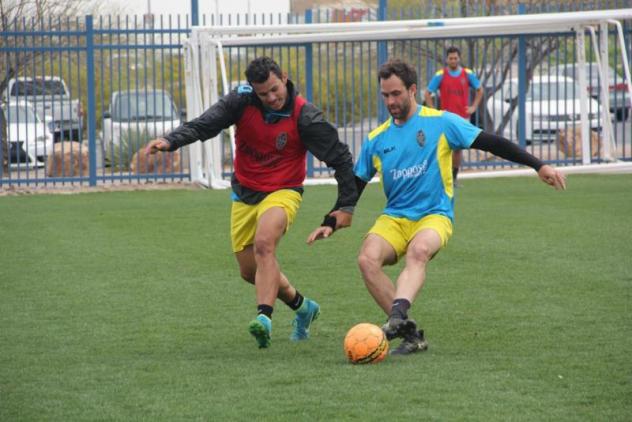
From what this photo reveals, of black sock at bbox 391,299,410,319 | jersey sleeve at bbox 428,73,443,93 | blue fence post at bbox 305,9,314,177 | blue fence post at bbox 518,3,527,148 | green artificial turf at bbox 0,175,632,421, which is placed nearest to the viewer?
green artificial turf at bbox 0,175,632,421

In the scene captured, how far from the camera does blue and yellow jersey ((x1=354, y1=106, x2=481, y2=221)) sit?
281 inches

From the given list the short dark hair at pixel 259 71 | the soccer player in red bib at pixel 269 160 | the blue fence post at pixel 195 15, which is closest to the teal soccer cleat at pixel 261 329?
the soccer player in red bib at pixel 269 160

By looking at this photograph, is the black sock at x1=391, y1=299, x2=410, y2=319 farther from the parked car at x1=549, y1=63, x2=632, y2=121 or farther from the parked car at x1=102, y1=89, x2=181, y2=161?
the parked car at x1=102, y1=89, x2=181, y2=161

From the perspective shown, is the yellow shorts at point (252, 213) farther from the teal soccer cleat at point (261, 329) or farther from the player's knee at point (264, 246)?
the teal soccer cleat at point (261, 329)

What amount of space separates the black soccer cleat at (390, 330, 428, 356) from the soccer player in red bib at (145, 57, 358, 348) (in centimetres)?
79

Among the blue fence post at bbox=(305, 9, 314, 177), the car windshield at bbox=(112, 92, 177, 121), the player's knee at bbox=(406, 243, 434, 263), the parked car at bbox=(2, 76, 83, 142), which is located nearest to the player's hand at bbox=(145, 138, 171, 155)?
the player's knee at bbox=(406, 243, 434, 263)

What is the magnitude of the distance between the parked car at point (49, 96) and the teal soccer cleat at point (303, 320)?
1226 cm

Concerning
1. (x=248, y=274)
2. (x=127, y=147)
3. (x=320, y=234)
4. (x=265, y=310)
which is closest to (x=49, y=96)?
(x=127, y=147)

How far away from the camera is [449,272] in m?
10.2

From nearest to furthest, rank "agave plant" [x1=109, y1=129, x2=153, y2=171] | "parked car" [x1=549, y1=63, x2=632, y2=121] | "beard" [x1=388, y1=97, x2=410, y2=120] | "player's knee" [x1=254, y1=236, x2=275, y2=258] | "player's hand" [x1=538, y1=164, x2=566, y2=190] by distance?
1. "player's hand" [x1=538, y1=164, x2=566, y2=190]
2. "beard" [x1=388, y1=97, x2=410, y2=120]
3. "player's knee" [x1=254, y1=236, x2=275, y2=258]
4. "parked car" [x1=549, y1=63, x2=632, y2=121]
5. "agave plant" [x1=109, y1=129, x2=153, y2=171]

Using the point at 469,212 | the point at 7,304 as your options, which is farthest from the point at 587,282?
the point at 469,212

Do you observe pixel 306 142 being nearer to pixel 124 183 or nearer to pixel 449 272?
pixel 449 272

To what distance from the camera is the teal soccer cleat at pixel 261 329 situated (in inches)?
275

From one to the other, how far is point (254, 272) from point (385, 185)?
1.15m
